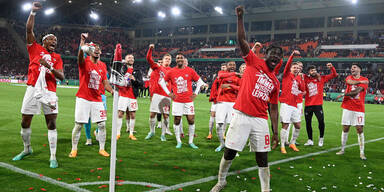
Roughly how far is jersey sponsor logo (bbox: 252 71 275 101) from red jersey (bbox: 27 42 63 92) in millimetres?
3614

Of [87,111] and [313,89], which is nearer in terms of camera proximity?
[87,111]

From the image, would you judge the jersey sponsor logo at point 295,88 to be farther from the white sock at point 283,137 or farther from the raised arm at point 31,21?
the raised arm at point 31,21

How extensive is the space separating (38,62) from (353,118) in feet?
22.6

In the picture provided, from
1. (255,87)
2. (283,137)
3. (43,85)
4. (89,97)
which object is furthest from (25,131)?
(283,137)

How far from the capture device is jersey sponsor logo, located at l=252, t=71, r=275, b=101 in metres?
4.09

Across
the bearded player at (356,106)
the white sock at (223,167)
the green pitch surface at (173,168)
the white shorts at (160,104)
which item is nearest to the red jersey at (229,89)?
the green pitch surface at (173,168)

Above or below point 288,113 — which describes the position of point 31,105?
above

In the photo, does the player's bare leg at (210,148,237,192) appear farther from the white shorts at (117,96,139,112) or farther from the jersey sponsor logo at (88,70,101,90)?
the white shorts at (117,96,139,112)

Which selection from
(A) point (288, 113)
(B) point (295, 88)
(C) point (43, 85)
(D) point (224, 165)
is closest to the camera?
(D) point (224, 165)

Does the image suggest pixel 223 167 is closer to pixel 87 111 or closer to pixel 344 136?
pixel 87 111

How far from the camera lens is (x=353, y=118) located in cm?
720

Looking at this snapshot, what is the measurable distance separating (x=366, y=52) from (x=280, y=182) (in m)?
37.9

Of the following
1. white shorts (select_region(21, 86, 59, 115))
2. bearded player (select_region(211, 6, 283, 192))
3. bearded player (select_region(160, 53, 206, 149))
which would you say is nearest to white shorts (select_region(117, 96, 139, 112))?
bearded player (select_region(160, 53, 206, 149))

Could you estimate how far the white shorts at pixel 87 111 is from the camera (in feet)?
20.0
